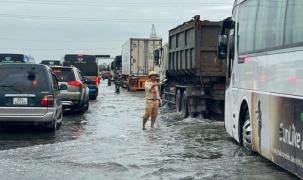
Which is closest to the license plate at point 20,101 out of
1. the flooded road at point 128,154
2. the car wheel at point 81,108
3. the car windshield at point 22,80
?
the car windshield at point 22,80

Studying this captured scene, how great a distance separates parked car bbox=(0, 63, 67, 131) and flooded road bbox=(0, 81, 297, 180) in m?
0.50

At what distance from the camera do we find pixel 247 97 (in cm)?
973

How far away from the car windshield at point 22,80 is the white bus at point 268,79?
461 centimetres

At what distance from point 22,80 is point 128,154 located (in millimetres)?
3971

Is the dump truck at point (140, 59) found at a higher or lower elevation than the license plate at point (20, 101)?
higher

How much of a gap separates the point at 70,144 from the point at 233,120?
3.53m

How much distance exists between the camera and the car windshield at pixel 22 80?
12766 millimetres

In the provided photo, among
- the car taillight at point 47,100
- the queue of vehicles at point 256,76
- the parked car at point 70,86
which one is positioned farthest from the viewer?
the parked car at point 70,86

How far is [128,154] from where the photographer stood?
33.8ft

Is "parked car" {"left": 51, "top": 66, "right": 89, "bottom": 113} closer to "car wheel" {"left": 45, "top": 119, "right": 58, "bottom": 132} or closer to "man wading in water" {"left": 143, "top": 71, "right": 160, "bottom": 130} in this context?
"man wading in water" {"left": 143, "top": 71, "right": 160, "bottom": 130}

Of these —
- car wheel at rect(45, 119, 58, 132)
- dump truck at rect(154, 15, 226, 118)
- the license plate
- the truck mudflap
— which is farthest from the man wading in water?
the license plate

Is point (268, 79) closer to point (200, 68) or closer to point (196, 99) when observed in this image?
point (200, 68)

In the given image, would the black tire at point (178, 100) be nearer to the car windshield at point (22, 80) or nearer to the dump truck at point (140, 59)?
the car windshield at point (22, 80)

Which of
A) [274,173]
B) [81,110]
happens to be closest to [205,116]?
[81,110]
